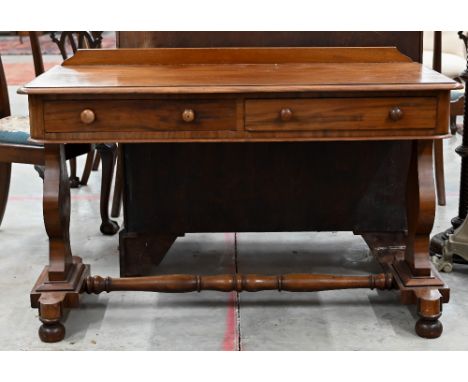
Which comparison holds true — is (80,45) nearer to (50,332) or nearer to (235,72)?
(235,72)

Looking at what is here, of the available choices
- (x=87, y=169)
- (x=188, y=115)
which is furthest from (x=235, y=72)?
(x=87, y=169)

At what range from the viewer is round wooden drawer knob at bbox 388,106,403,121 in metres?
2.70

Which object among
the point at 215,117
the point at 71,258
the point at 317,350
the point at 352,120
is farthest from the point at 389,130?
the point at 71,258

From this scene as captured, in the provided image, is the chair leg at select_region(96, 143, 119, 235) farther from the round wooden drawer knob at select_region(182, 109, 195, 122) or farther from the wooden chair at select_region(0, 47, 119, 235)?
the round wooden drawer knob at select_region(182, 109, 195, 122)

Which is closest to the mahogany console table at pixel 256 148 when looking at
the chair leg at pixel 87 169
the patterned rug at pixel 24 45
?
the chair leg at pixel 87 169

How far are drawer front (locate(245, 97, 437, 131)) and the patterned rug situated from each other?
8.08 metres

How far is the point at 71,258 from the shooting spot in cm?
309

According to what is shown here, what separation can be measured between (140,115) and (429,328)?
4.31 ft

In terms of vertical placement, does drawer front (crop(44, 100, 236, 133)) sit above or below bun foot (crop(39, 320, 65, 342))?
above

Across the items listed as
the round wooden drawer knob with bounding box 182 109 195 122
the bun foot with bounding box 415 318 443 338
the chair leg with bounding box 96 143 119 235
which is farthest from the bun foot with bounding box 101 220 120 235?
the bun foot with bounding box 415 318 443 338

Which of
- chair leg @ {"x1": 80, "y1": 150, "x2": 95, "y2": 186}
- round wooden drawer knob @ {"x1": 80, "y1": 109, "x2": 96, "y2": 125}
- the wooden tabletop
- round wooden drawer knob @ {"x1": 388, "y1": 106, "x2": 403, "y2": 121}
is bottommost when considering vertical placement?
chair leg @ {"x1": 80, "y1": 150, "x2": 95, "y2": 186}

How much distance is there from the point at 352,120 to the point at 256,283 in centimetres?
76

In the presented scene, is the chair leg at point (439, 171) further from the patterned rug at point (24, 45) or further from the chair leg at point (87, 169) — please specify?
the patterned rug at point (24, 45)

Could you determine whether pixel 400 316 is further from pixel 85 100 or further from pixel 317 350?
pixel 85 100
